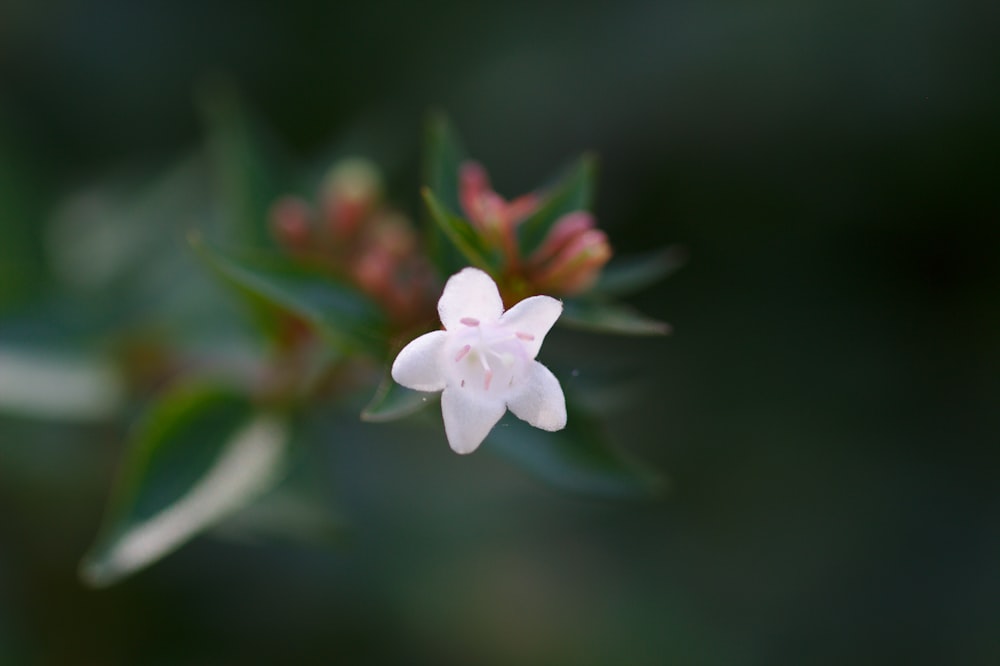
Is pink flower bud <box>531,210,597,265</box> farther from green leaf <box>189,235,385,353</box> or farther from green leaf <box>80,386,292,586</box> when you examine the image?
green leaf <box>80,386,292,586</box>

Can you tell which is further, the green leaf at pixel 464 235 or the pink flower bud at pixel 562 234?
the pink flower bud at pixel 562 234

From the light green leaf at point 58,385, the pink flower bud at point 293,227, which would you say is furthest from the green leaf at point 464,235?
the light green leaf at point 58,385

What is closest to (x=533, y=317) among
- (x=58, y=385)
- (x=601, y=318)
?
(x=601, y=318)

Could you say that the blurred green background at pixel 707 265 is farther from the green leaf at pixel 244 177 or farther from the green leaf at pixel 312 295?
the green leaf at pixel 312 295

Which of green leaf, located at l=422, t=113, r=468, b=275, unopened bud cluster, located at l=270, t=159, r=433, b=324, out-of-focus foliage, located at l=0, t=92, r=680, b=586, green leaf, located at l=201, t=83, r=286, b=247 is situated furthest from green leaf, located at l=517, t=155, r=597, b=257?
green leaf, located at l=201, t=83, r=286, b=247

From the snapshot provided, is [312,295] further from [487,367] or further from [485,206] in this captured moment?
[487,367]
